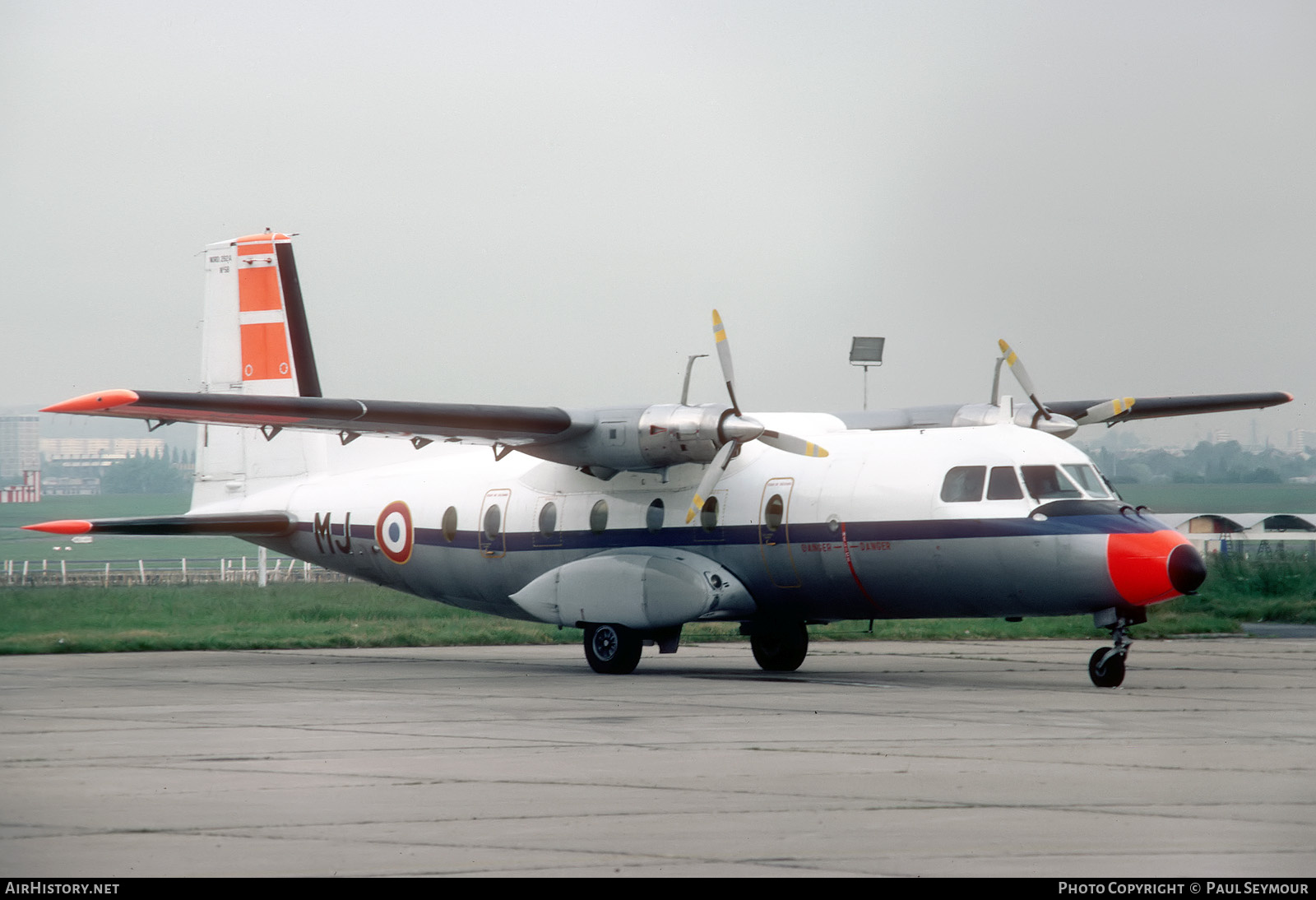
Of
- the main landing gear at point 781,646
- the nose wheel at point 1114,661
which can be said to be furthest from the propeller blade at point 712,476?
the nose wheel at point 1114,661

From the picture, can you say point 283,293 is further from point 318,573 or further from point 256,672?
point 318,573

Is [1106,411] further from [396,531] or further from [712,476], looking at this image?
[396,531]

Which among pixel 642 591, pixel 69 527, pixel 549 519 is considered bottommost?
pixel 642 591

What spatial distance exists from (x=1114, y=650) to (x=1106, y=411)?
17.9ft

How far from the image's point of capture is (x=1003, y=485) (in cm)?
1723

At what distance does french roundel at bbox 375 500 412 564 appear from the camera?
22.7m

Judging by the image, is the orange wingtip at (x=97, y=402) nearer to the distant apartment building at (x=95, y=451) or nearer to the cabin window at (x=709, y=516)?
the cabin window at (x=709, y=516)

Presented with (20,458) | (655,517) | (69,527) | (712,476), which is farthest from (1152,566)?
(20,458)

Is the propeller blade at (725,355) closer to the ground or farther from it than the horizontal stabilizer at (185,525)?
farther from it

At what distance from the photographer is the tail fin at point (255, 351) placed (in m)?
24.8

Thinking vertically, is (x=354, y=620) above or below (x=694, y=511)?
below

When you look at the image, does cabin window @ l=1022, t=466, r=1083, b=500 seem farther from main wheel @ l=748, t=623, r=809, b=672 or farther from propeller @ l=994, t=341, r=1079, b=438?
main wheel @ l=748, t=623, r=809, b=672

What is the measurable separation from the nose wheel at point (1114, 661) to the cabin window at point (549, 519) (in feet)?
25.8

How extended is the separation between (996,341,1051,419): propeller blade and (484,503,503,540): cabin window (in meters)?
7.60
